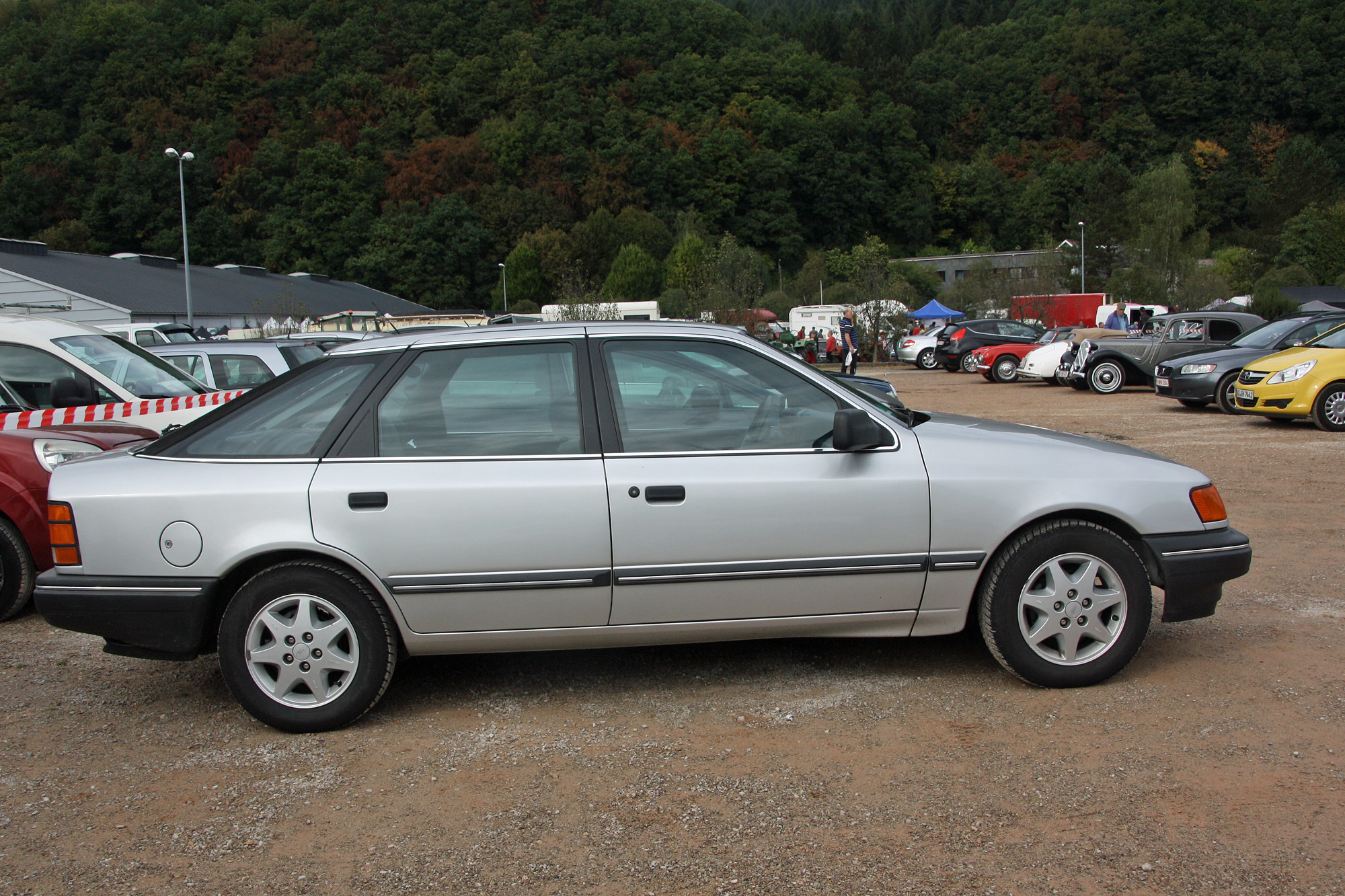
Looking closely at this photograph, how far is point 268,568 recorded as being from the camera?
4.08 meters

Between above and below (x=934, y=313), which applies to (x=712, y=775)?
below

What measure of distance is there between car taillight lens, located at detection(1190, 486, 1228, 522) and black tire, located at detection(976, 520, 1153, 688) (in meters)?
0.39

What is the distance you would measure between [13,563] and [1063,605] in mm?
5677

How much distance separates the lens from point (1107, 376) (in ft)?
72.0

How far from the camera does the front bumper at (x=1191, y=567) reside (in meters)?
4.35

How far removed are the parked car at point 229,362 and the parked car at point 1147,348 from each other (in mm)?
16662

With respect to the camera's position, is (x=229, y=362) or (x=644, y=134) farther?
(x=644, y=134)

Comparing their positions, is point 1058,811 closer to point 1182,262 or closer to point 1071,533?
point 1071,533

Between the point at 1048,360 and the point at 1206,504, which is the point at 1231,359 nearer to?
the point at 1048,360

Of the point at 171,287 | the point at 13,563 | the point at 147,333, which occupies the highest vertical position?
the point at 171,287

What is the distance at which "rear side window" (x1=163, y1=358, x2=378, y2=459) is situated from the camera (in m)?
4.23

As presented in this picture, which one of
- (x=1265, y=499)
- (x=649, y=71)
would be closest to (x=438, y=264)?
(x=649, y=71)

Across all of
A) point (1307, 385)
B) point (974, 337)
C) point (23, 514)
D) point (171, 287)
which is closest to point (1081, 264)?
point (974, 337)

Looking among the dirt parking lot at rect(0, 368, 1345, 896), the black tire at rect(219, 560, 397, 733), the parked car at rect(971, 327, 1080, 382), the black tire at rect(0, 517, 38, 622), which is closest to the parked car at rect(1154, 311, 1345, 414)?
the parked car at rect(971, 327, 1080, 382)
